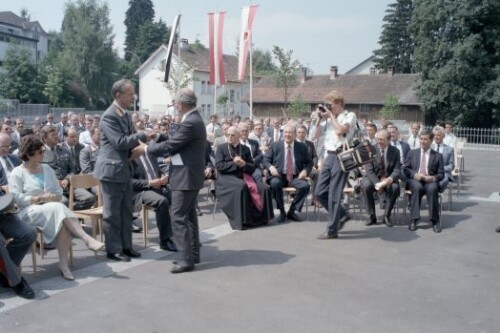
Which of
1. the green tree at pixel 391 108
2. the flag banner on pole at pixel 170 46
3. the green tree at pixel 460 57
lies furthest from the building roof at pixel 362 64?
the flag banner on pole at pixel 170 46

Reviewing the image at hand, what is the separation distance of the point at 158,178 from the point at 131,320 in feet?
11.5

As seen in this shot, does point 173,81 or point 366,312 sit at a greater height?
point 173,81

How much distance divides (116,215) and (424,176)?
202 inches

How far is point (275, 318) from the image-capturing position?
4.69 meters

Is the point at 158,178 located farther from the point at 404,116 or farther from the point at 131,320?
the point at 404,116

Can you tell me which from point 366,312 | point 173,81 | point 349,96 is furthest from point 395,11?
point 366,312

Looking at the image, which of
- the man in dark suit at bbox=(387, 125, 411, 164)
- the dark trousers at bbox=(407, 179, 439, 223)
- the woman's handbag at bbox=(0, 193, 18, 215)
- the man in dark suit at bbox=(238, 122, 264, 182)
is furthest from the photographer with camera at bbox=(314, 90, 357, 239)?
the woman's handbag at bbox=(0, 193, 18, 215)

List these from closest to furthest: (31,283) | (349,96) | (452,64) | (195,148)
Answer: (31,283)
(195,148)
(452,64)
(349,96)

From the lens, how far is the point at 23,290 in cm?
518

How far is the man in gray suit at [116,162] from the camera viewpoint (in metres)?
6.25

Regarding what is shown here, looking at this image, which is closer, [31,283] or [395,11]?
[31,283]

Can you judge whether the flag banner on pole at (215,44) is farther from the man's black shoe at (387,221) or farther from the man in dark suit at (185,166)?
the man in dark suit at (185,166)

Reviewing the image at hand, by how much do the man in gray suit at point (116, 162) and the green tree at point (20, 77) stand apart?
1636 inches

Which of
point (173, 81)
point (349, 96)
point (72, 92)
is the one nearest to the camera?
point (173, 81)
